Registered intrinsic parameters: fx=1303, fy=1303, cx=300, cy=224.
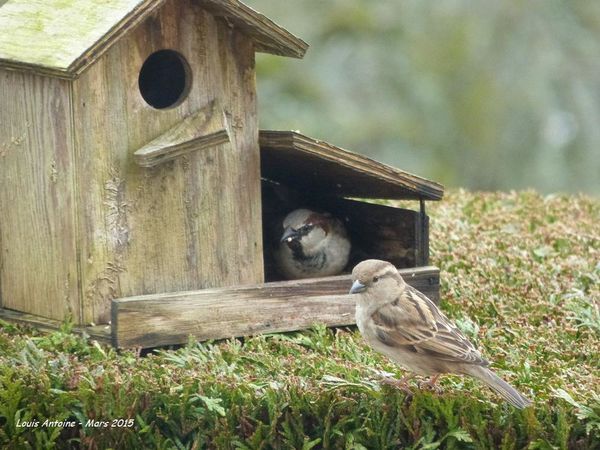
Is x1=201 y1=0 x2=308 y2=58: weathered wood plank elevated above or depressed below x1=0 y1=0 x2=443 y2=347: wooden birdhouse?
above

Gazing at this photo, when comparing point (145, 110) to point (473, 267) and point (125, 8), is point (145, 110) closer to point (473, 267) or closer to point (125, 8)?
point (125, 8)

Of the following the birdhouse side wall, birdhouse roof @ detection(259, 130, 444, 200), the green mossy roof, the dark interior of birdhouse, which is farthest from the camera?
the dark interior of birdhouse

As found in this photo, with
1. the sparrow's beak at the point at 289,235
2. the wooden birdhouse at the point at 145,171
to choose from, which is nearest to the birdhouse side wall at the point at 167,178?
the wooden birdhouse at the point at 145,171

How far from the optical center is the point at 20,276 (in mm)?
5285

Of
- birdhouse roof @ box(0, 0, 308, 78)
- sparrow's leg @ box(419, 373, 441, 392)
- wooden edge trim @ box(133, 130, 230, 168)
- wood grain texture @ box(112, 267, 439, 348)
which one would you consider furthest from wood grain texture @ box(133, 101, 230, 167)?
sparrow's leg @ box(419, 373, 441, 392)

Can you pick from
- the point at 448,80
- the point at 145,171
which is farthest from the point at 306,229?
the point at 448,80

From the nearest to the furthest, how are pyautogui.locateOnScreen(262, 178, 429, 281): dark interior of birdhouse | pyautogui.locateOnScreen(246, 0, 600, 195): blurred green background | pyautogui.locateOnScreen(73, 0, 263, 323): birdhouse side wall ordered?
pyautogui.locateOnScreen(73, 0, 263, 323): birdhouse side wall, pyautogui.locateOnScreen(262, 178, 429, 281): dark interior of birdhouse, pyautogui.locateOnScreen(246, 0, 600, 195): blurred green background

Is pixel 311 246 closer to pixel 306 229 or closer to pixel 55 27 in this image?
pixel 306 229

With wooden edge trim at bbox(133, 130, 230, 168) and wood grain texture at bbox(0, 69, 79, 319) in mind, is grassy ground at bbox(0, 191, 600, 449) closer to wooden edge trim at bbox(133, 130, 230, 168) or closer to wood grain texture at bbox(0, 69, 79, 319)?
wood grain texture at bbox(0, 69, 79, 319)

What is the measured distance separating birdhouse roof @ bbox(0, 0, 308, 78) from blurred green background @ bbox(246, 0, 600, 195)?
4.58 meters

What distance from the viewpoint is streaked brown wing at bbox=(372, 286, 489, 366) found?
4.42 m

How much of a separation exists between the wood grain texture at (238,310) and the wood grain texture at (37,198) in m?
0.27

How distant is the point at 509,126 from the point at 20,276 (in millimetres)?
5991

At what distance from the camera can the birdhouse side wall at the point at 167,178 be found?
4945mm
